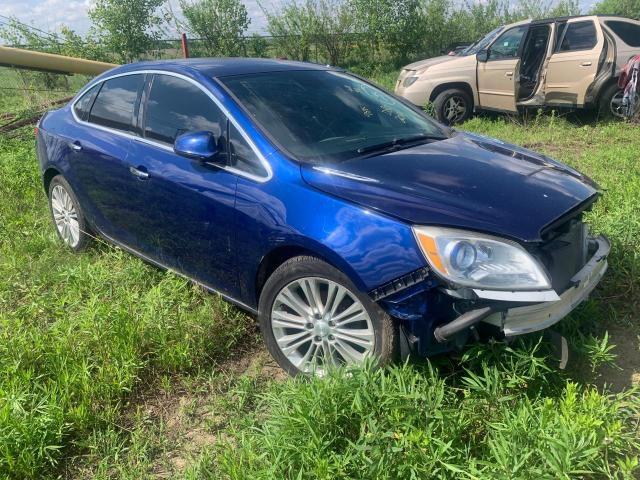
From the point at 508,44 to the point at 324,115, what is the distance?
7.12m

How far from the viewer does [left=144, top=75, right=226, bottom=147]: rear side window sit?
3.32 metres

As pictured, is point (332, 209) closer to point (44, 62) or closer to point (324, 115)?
point (324, 115)

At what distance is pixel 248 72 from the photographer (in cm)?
359

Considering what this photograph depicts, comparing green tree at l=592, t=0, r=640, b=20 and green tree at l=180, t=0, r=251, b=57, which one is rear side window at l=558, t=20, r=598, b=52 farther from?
green tree at l=592, t=0, r=640, b=20

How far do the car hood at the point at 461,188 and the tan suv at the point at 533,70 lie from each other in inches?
244

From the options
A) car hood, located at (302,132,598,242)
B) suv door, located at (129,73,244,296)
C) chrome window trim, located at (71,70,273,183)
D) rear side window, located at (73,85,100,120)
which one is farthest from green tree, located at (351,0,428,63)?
car hood, located at (302,132,598,242)

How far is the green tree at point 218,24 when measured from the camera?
776 inches

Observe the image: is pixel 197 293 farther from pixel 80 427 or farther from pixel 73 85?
pixel 73 85

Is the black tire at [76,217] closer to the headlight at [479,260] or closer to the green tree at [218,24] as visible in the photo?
the headlight at [479,260]

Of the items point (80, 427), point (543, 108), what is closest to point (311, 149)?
point (80, 427)

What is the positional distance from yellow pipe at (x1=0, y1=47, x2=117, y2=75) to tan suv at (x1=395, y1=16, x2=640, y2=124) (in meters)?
5.34

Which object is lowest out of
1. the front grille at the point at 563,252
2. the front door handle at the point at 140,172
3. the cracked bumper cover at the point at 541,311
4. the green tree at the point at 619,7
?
the green tree at the point at 619,7

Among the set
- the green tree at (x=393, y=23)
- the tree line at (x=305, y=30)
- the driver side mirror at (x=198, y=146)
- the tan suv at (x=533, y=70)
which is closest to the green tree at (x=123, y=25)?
the tree line at (x=305, y=30)

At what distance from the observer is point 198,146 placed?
3.08 m
